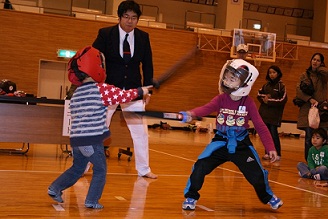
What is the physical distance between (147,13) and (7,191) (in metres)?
18.5

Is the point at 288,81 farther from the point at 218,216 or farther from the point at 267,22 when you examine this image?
the point at 218,216

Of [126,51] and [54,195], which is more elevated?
[126,51]

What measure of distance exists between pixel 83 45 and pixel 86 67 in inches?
546

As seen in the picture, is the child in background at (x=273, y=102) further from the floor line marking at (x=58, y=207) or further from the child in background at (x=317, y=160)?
the floor line marking at (x=58, y=207)

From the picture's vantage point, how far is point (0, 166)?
221 inches

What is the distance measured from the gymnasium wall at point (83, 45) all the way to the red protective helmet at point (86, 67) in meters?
11.1

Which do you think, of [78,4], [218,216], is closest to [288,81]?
[78,4]

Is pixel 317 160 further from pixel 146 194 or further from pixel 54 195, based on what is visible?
pixel 54 195

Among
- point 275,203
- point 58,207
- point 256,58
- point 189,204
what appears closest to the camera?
point 58,207

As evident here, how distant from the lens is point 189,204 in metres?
3.97

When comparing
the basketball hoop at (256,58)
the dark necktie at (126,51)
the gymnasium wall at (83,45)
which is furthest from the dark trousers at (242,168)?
the basketball hoop at (256,58)

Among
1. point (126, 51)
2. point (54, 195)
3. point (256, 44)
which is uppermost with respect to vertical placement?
point (256, 44)

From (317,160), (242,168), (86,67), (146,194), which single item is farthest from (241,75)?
(317,160)

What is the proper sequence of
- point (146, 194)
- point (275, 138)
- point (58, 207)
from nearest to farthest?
point (58, 207) → point (146, 194) → point (275, 138)
